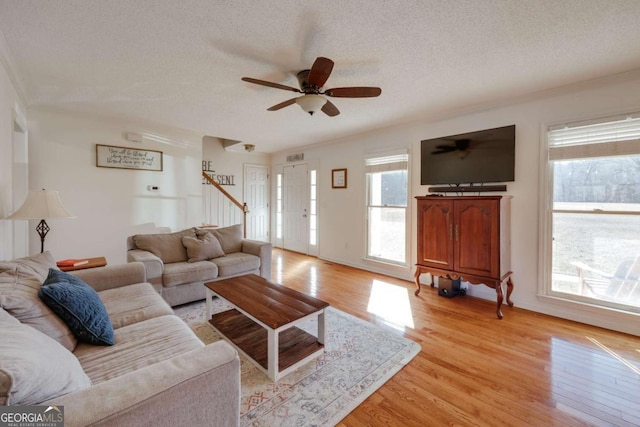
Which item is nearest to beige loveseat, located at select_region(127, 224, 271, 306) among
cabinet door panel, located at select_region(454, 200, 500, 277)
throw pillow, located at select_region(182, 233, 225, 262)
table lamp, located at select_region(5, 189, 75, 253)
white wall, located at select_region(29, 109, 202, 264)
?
throw pillow, located at select_region(182, 233, 225, 262)

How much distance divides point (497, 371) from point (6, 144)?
4.46 meters

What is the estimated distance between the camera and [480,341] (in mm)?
2363

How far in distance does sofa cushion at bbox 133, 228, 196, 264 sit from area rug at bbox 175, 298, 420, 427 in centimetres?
100

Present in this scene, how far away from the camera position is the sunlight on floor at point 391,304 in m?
2.75

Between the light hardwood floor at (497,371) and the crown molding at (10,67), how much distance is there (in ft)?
11.8

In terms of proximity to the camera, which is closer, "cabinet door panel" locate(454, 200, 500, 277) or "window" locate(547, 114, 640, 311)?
"window" locate(547, 114, 640, 311)

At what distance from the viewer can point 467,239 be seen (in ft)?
9.98

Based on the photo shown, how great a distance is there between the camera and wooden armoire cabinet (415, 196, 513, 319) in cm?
287

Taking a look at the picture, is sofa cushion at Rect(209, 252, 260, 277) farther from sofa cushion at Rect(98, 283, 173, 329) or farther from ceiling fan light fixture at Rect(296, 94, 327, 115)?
ceiling fan light fixture at Rect(296, 94, 327, 115)

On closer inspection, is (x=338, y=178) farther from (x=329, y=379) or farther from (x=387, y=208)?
(x=329, y=379)

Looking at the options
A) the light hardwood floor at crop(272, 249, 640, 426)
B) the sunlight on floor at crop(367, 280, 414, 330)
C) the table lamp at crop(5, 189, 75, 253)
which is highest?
the table lamp at crop(5, 189, 75, 253)

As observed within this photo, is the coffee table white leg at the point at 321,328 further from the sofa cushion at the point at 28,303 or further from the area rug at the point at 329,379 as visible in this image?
the sofa cushion at the point at 28,303

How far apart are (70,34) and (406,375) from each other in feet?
11.2

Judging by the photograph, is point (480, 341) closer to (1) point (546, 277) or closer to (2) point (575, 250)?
(1) point (546, 277)
